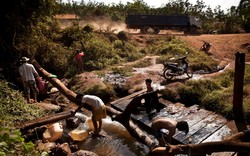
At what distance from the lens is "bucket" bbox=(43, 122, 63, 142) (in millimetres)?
7583

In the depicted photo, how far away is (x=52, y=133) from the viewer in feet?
25.3

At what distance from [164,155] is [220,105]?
16.6 ft

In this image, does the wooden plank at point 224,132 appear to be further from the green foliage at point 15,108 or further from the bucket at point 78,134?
the green foliage at point 15,108

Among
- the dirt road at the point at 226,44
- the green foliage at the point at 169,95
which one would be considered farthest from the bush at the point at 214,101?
the dirt road at the point at 226,44

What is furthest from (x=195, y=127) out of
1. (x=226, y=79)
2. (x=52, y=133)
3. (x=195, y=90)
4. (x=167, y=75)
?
(x=167, y=75)

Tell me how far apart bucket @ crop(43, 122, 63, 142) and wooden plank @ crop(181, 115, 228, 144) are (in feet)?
12.1

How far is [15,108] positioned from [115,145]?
3.36 metres

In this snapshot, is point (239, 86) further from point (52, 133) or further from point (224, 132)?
point (52, 133)

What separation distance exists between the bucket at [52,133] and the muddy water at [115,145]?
0.72m

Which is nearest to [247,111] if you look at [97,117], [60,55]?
[97,117]

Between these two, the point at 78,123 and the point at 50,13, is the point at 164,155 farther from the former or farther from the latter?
the point at 50,13

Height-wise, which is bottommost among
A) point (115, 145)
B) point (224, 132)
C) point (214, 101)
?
point (115, 145)

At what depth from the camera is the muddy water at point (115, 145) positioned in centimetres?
750

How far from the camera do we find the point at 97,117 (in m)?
7.86
